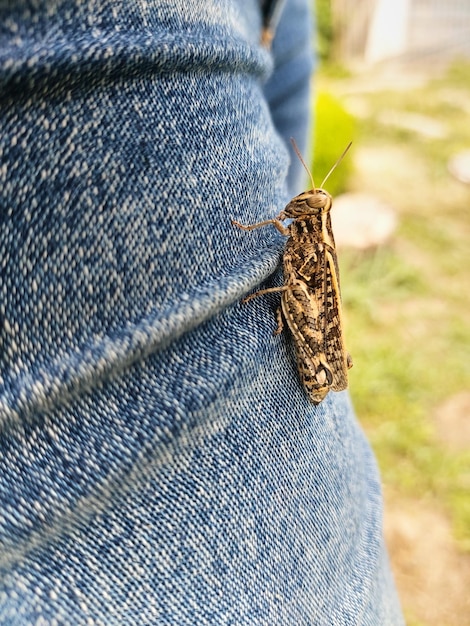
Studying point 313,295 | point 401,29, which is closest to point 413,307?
point 313,295

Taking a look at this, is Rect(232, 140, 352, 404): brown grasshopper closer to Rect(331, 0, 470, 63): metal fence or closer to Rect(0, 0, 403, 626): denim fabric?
Rect(0, 0, 403, 626): denim fabric

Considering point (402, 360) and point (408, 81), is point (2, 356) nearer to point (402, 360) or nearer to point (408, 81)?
point (402, 360)

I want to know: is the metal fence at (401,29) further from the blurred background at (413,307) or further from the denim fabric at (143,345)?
the denim fabric at (143,345)

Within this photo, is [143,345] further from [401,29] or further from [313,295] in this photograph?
[401,29]

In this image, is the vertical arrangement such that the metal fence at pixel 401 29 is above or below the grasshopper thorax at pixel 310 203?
below

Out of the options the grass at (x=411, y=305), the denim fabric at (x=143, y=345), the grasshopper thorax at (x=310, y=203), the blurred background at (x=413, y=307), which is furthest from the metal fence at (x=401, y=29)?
the denim fabric at (x=143, y=345)

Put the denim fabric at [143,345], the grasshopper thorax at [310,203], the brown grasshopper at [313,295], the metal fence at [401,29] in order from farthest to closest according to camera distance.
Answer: the metal fence at [401,29], the grasshopper thorax at [310,203], the brown grasshopper at [313,295], the denim fabric at [143,345]
